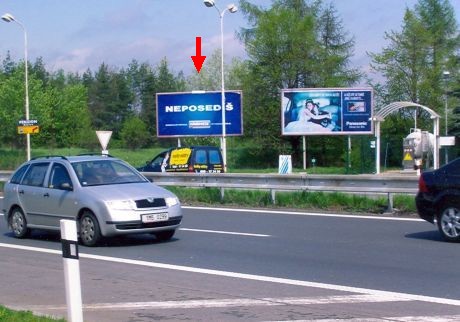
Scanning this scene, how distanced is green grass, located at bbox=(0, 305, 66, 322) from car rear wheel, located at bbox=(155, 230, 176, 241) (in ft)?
22.3

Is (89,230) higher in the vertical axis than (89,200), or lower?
lower

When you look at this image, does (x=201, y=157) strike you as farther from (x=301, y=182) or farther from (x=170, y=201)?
(x=170, y=201)

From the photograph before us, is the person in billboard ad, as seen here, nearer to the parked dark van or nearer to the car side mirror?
the parked dark van

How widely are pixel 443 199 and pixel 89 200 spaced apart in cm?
601

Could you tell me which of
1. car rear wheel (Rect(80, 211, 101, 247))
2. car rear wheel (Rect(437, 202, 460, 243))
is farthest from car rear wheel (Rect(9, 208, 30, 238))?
car rear wheel (Rect(437, 202, 460, 243))

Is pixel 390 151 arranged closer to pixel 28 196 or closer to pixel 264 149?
pixel 264 149

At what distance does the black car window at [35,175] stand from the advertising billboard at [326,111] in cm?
3261

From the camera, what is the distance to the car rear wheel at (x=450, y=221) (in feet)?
45.5

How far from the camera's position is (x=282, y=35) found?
6569cm

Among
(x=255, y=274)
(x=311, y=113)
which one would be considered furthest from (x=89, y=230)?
(x=311, y=113)

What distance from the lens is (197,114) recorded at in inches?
1850

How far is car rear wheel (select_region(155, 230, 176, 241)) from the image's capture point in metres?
15.2

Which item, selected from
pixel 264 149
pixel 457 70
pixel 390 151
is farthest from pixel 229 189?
pixel 457 70

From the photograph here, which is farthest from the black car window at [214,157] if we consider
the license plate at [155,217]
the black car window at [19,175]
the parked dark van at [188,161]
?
the license plate at [155,217]
